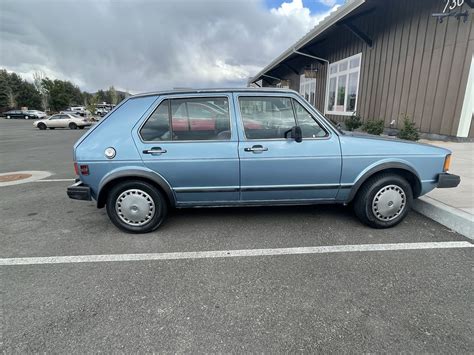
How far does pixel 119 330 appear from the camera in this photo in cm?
204

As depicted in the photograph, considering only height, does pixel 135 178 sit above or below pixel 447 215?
above

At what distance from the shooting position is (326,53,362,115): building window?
495 inches

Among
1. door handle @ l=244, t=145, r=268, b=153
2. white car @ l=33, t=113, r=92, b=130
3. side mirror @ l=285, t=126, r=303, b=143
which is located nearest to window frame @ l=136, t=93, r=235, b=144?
door handle @ l=244, t=145, r=268, b=153

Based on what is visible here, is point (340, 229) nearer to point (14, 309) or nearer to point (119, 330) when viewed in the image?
point (119, 330)

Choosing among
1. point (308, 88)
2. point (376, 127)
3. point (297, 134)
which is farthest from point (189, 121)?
point (308, 88)

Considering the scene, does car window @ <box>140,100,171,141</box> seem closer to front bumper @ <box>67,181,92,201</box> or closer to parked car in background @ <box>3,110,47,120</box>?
front bumper @ <box>67,181,92,201</box>

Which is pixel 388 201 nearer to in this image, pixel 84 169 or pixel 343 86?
pixel 84 169

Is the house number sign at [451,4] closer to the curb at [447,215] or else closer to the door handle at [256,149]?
the curb at [447,215]

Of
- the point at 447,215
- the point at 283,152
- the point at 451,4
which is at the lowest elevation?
the point at 447,215

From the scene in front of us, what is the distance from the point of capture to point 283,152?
3.38 meters

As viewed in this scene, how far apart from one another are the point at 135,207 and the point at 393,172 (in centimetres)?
327

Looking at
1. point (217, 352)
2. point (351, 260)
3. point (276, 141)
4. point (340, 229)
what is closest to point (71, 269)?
point (217, 352)

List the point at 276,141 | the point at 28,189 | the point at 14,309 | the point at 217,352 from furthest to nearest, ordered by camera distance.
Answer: the point at 28,189
the point at 276,141
the point at 14,309
the point at 217,352

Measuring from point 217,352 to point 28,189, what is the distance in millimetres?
5758
